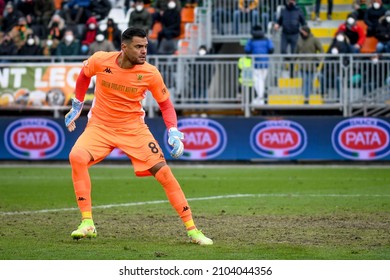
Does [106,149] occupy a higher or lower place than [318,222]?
higher

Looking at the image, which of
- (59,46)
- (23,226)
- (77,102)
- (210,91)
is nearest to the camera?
(77,102)

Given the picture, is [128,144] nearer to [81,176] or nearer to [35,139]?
[81,176]

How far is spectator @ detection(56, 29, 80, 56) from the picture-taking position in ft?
102

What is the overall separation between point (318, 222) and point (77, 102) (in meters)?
3.74

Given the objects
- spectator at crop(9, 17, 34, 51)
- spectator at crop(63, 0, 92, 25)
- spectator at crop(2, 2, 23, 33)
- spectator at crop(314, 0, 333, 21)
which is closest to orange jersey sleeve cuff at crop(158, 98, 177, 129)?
spectator at crop(9, 17, 34, 51)

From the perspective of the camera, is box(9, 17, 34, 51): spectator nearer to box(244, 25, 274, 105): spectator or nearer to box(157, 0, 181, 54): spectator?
box(157, 0, 181, 54): spectator

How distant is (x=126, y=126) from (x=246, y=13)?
2127 centimetres

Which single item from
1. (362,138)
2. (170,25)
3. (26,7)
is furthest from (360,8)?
(26,7)

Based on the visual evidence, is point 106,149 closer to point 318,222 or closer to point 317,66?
point 318,222

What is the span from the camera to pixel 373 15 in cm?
2992

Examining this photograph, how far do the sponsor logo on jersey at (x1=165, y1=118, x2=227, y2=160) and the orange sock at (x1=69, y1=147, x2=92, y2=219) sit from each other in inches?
599

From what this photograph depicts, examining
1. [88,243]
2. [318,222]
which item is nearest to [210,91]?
[318,222]

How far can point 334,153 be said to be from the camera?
27062mm

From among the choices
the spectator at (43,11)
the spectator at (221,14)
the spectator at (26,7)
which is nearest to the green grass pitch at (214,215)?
the spectator at (221,14)
